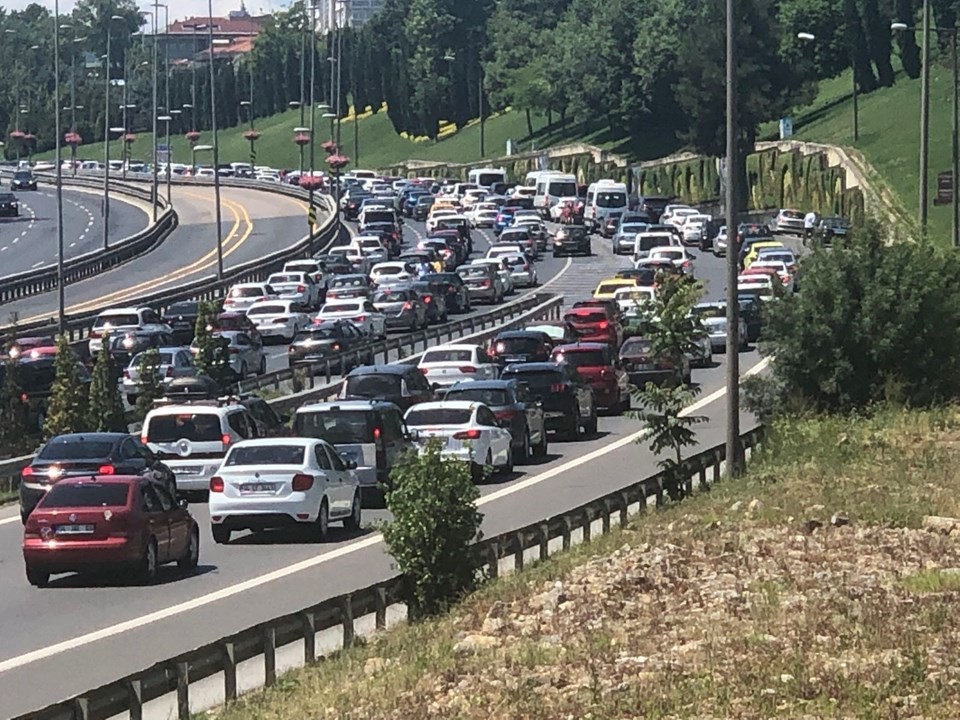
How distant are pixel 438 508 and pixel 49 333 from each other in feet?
142

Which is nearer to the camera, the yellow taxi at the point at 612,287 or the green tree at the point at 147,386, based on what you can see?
the green tree at the point at 147,386

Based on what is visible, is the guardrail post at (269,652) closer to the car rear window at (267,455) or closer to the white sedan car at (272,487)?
the white sedan car at (272,487)

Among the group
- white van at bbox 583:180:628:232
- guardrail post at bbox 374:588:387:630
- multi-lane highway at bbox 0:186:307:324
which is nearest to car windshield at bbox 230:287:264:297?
multi-lane highway at bbox 0:186:307:324

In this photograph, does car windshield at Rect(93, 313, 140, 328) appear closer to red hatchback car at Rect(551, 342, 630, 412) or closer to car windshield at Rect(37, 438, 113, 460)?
red hatchback car at Rect(551, 342, 630, 412)

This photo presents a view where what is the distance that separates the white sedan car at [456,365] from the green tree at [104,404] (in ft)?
23.0

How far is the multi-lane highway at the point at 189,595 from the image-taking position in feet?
65.6

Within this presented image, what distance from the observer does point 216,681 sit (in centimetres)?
1888

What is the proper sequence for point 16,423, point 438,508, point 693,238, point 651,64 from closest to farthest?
point 438,508
point 16,423
point 693,238
point 651,64

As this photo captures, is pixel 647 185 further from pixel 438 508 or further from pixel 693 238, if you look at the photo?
pixel 438 508

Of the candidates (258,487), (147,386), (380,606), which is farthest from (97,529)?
(147,386)

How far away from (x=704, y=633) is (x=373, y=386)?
23083 millimetres

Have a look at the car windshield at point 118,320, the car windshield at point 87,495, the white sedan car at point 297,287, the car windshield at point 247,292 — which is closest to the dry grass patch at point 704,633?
the car windshield at point 87,495

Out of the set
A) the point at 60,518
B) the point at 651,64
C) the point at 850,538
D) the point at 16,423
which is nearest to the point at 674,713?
the point at 850,538

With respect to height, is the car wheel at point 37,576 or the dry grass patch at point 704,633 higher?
the dry grass patch at point 704,633
